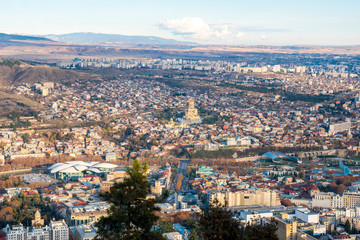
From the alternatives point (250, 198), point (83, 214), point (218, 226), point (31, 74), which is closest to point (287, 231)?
point (250, 198)

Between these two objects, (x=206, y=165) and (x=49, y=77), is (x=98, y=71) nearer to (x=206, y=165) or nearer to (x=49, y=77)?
(x=49, y=77)

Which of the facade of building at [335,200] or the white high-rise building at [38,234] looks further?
the facade of building at [335,200]

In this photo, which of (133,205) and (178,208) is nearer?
(133,205)

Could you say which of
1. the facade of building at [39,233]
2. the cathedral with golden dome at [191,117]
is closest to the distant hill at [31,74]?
the cathedral with golden dome at [191,117]

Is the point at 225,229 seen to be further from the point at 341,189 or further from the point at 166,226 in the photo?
the point at 341,189

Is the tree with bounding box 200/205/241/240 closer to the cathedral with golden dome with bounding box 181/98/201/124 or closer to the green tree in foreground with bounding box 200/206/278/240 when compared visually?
the green tree in foreground with bounding box 200/206/278/240

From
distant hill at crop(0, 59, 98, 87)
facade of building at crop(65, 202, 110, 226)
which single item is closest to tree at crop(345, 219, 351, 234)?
facade of building at crop(65, 202, 110, 226)

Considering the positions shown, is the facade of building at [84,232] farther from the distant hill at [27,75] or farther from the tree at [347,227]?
the distant hill at [27,75]

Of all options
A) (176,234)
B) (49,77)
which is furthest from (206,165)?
(49,77)
